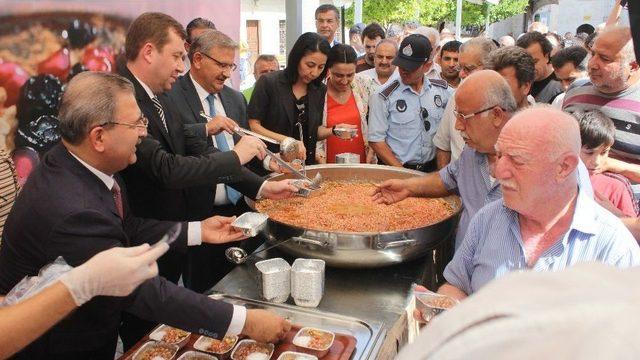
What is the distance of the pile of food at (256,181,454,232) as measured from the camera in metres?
2.39

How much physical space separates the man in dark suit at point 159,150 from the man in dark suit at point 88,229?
598mm

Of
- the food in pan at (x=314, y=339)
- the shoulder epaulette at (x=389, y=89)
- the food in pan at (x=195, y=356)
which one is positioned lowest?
the food in pan at (x=195, y=356)

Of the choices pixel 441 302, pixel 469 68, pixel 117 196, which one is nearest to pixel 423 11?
pixel 469 68

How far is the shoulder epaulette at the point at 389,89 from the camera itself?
3727 millimetres

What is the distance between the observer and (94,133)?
5.26ft

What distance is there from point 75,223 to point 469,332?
56.4 inches

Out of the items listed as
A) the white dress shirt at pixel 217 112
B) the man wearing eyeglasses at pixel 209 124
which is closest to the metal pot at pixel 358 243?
the man wearing eyeglasses at pixel 209 124

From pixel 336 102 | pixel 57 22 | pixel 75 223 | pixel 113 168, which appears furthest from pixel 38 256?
pixel 336 102

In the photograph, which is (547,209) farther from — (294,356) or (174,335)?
(174,335)

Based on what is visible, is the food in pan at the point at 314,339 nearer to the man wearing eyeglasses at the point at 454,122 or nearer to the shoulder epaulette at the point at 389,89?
the man wearing eyeglasses at the point at 454,122

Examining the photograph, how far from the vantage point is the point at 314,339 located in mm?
1683

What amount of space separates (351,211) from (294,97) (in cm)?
145

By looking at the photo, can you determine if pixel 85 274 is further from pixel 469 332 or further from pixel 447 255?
pixel 447 255

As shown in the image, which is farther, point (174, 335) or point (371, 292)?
point (371, 292)
